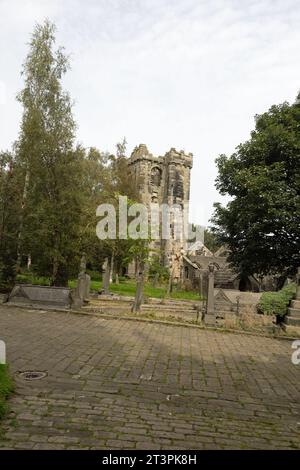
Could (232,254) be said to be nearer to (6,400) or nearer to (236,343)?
(236,343)

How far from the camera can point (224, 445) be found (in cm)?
398

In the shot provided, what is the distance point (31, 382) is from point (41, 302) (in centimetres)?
864

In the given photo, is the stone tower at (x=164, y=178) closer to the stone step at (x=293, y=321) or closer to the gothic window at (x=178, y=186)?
the gothic window at (x=178, y=186)

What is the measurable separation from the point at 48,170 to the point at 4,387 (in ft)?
42.9

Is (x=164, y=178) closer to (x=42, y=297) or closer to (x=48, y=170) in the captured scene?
(x=48, y=170)

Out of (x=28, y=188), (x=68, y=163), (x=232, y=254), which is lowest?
(x=232, y=254)

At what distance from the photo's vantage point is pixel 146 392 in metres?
5.72

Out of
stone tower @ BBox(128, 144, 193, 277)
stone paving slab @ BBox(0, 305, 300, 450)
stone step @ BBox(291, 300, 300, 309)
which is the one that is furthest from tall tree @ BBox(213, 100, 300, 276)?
stone tower @ BBox(128, 144, 193, 277)

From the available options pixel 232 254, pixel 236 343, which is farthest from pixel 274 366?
pixel 232 254

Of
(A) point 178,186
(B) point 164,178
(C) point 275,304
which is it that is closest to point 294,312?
(C) point 275,304

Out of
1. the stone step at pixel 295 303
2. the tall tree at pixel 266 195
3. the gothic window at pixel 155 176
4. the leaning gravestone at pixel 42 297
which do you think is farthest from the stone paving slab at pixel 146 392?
the gothic window at pixel 155 176

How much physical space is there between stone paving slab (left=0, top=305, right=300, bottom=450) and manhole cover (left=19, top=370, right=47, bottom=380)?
0.37 feet

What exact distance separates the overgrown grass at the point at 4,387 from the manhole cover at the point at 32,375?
1.70ft
